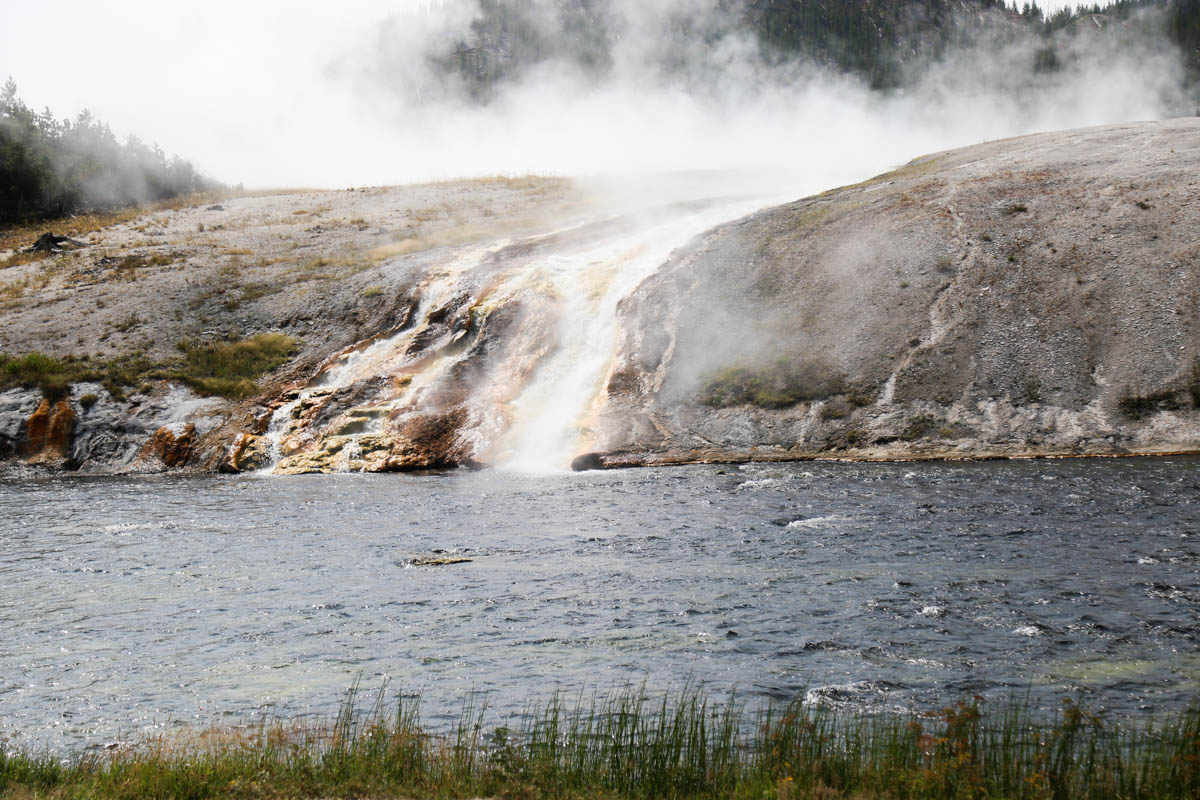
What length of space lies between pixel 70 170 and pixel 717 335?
250 feet

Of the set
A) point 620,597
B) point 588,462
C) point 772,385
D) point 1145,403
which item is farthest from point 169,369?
point 1145,403

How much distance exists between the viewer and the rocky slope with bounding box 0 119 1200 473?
106 ft

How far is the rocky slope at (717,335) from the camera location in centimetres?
3225

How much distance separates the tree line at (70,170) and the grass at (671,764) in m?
90.1

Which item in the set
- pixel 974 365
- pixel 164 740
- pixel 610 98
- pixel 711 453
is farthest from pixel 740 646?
pixel 610 98

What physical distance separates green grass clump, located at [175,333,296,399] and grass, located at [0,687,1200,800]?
35594 millimetres

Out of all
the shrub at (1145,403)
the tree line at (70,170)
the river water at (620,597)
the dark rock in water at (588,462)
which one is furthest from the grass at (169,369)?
the tree line at (70,170)

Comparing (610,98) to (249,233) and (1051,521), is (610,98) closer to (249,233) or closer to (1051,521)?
(249,233)

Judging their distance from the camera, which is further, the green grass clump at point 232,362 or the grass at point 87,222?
the grass at point 87,222

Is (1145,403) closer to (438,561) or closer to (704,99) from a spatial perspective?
(438,561)

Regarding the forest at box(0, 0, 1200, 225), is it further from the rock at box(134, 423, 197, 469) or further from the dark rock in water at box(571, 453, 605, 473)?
the rock at box(134, 423, 197, 469)

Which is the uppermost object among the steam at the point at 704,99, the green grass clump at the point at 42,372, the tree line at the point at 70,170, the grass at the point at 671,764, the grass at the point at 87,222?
the steam at the point at 704,99

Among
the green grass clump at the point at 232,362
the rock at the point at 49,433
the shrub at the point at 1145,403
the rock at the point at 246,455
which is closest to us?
the shrub at the point at 1145,403

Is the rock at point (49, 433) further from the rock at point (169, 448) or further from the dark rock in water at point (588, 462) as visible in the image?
the dark rock in water at point (588, 462)
